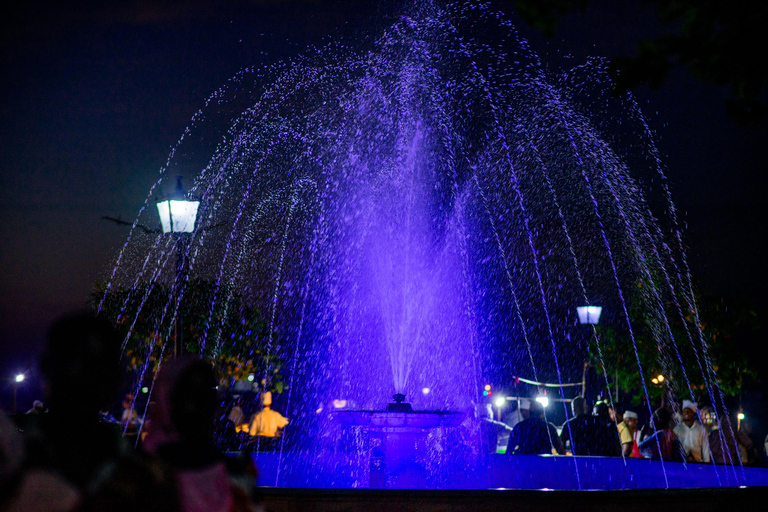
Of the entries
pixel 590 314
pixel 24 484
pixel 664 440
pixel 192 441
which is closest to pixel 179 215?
pixel 192 441

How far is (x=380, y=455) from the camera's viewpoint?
890 centimetres

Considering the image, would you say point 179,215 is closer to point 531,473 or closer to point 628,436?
point 531,473

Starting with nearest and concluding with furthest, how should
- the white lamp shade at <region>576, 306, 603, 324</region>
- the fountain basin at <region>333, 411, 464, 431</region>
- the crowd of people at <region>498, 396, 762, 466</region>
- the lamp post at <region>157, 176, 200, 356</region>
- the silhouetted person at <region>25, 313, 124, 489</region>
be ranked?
1. the silhouetted person at <region>25, 313, 124, 489</region>
2. the fountain basin at <region>333, 411, 464, 431</region>
3. the lamp post at <region>157, 176, 200, 356</region>
4. the crowd of people at <region>498, 396, 762, 466</region>
5. the white lamp shade at <region>576, 306, 603, 324</region>

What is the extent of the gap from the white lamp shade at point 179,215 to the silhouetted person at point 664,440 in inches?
310

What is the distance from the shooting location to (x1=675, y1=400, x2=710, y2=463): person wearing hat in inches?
448

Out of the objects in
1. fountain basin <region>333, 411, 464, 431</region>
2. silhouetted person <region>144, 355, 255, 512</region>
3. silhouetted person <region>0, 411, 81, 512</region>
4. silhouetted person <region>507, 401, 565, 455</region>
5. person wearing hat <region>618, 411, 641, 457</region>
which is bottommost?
silhouetted person <region>0, 411, 81, 512</region>

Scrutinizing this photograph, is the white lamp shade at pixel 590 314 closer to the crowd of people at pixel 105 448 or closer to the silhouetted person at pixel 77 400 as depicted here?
the crowd of people at pixel 105 448

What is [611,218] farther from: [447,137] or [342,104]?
[342,104]

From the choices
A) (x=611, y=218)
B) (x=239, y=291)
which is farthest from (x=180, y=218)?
(x=611, y=218)

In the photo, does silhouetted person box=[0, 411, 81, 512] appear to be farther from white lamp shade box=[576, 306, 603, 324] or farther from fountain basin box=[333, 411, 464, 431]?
white lamp shade box=[576, 306, 603, 324]

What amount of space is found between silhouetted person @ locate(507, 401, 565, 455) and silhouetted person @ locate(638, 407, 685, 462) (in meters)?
1.55

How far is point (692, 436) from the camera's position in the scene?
1157 cm

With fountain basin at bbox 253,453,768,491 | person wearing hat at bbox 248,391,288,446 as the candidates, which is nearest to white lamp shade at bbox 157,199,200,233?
fountain basin at bbox 253,453,768,491

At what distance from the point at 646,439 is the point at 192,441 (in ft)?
36.8
